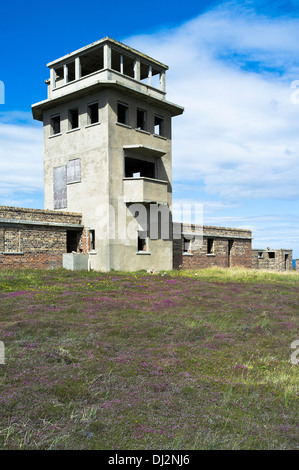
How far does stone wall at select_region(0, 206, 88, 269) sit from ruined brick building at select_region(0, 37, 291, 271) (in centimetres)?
6

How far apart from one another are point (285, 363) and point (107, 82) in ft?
72.1

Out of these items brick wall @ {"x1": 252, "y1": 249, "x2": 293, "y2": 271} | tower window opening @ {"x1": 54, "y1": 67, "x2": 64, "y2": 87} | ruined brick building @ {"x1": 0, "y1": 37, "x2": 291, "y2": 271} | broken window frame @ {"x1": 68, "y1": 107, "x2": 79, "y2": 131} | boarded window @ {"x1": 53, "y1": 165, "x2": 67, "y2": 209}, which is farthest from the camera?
brick wall @ {"x1": 252, "y1": 249, "x2": 293, "y2": 271}

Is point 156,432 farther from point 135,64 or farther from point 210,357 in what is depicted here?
point 135,64

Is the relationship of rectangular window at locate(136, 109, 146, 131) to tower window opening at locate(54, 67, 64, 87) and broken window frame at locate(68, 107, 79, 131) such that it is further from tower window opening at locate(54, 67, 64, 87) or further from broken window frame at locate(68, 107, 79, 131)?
tower window opening at locate(54, 67, 64, 87)

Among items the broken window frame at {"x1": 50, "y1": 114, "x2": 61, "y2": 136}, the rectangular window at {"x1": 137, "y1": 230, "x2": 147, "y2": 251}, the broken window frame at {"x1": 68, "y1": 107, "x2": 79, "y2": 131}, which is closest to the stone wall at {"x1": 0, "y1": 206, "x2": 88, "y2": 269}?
the rectangular window at {"x1": 137, "y1": 230, "x2": 147, "y2": 251}

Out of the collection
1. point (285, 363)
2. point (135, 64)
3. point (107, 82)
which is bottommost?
point (285, 363)

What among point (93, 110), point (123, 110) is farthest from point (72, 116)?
point (123, 110)

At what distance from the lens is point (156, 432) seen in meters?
4.58

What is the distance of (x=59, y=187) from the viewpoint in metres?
29.0

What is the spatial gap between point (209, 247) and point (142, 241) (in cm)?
1104

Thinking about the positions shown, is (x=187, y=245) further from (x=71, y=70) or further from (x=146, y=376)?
(x=146, y=376)

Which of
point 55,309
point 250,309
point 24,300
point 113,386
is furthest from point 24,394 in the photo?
point 250,309

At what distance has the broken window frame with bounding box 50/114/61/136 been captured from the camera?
29.4 m
